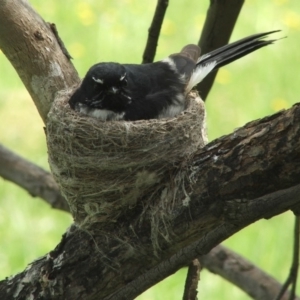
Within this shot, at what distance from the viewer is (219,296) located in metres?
6.13

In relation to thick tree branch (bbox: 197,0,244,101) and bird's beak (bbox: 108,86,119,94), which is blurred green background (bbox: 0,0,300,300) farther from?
bird's beak (bbox: 108,86,119,94)

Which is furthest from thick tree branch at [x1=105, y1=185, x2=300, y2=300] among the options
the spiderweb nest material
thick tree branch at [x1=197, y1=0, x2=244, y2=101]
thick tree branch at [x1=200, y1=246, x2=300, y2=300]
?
thick tree branch at [x1=197, y1=0, x2=244, y2=101]

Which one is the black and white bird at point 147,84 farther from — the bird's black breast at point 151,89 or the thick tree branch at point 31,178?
the thick tree branch at point 31,178

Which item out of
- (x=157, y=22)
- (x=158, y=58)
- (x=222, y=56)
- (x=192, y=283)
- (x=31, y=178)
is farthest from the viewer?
(x=158, y=58)

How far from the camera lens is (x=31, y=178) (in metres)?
4.30

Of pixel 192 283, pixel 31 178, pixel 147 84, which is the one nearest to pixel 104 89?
pixel 147 84

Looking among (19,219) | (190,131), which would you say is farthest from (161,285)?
(190,131)

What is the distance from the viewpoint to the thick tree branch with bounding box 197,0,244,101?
378 cm

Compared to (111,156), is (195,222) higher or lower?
lower

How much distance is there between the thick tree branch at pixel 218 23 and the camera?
12.4 ft

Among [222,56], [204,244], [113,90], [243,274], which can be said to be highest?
[222,56]

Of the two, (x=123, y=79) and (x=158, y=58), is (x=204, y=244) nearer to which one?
(x=123, y=79)

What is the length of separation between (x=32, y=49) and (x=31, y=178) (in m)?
1.11

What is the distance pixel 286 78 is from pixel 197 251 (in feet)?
18.0
